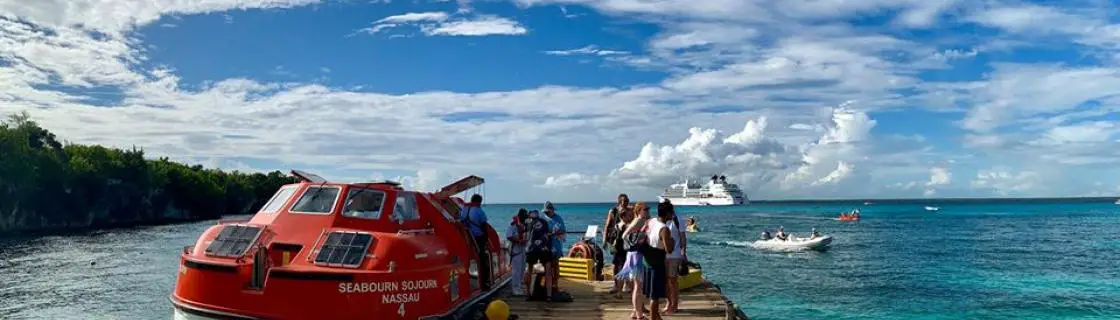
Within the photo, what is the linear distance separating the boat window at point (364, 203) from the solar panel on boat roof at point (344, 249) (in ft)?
3.01

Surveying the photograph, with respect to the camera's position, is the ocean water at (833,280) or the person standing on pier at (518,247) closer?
the person standing on pier at (518,247)

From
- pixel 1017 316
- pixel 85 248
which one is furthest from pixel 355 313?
pixel 85 248

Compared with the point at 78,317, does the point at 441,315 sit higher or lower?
higher

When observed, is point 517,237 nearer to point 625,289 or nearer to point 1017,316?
point 625,289

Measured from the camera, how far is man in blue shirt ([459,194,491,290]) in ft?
47.5

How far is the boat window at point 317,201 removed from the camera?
40.7 ft

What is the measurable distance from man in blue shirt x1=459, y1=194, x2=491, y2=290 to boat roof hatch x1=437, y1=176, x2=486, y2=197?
1818 millimetres

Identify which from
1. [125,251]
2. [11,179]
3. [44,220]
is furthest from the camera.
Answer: [44,220]

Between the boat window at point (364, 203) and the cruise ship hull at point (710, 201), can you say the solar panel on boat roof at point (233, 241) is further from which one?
the cruise ship hull at point (710, 201)

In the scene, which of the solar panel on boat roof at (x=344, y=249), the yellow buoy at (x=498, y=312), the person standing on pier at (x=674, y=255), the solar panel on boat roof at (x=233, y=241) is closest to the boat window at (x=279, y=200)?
the solar panel on boat roof at (x=233, y=241)

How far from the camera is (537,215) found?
47.0ft

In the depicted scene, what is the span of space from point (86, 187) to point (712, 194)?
13315cm

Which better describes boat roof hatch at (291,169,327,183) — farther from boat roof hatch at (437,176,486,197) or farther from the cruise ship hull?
the cruise ship hull

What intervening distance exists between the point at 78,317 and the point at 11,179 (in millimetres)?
70355
